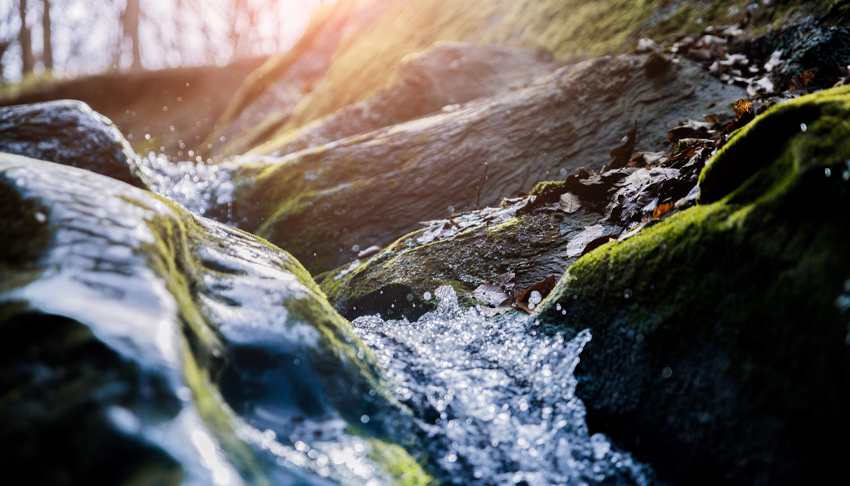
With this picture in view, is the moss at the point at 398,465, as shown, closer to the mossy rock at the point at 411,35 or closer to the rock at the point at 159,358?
the rock at the point at 159,358

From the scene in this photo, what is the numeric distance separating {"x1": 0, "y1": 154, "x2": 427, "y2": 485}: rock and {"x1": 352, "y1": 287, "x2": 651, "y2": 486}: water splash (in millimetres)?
177

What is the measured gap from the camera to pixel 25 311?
1108 mm

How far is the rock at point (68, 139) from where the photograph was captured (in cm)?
430

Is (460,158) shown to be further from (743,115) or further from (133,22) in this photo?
(133,22)

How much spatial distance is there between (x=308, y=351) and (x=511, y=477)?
2.79 feet

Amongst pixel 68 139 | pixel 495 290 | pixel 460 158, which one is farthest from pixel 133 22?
pixel 495 290

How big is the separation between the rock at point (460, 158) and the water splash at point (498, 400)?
2.07 metres

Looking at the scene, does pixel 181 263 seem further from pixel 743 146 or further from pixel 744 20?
pixel 744 20

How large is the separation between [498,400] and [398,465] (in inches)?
21.5

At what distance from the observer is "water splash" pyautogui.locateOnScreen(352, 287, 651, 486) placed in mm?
1579

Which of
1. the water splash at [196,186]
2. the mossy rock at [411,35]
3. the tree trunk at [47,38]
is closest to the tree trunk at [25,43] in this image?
the tree trunk at [47,38]

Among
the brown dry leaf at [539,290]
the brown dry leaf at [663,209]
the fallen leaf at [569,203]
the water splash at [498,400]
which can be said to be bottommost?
the water splash at [498,400]

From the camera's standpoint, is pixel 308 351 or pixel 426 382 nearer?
pixel 308 351

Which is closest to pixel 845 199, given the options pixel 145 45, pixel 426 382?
pixel 426 382
